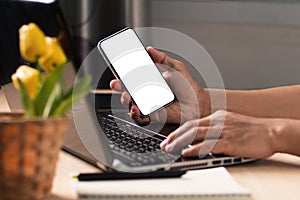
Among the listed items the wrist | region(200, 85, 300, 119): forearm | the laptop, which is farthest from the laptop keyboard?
region(200, 85, 300, 119): forearm

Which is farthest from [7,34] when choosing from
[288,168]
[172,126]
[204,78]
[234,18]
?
[234,18]

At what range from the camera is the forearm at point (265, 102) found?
5.43 ft

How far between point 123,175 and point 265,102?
2.34 feet

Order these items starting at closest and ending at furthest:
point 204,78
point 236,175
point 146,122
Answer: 1. point 236,175
2. point 146,122
3. point 204,78

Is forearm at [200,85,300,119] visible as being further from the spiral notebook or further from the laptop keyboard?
the spiral notebook

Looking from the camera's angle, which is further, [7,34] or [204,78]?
[204,78]

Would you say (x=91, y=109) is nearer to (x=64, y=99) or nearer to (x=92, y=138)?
(x=92, y=138)

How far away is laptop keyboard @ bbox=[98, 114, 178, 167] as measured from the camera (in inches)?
44.8

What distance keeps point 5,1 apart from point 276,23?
1610 millimetres

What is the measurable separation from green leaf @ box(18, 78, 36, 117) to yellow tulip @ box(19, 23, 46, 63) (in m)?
0.04

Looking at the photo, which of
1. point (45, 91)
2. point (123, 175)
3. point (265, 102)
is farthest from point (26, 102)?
point (265, 102)

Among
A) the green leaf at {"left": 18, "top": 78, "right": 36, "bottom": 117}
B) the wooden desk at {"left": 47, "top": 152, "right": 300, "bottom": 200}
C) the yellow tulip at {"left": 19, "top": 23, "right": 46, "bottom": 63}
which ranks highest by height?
the yellow tulip at {"left": 19, "top": 23, "right": 46, "bottom": 63}

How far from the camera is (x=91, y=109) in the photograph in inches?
58.1

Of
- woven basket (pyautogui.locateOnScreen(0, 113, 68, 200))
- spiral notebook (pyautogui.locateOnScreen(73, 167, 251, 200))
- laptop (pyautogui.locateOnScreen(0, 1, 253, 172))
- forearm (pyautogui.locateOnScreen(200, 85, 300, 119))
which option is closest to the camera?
woven basket (pyautogui.locateOnScreen(0, 113, 68, 200))
